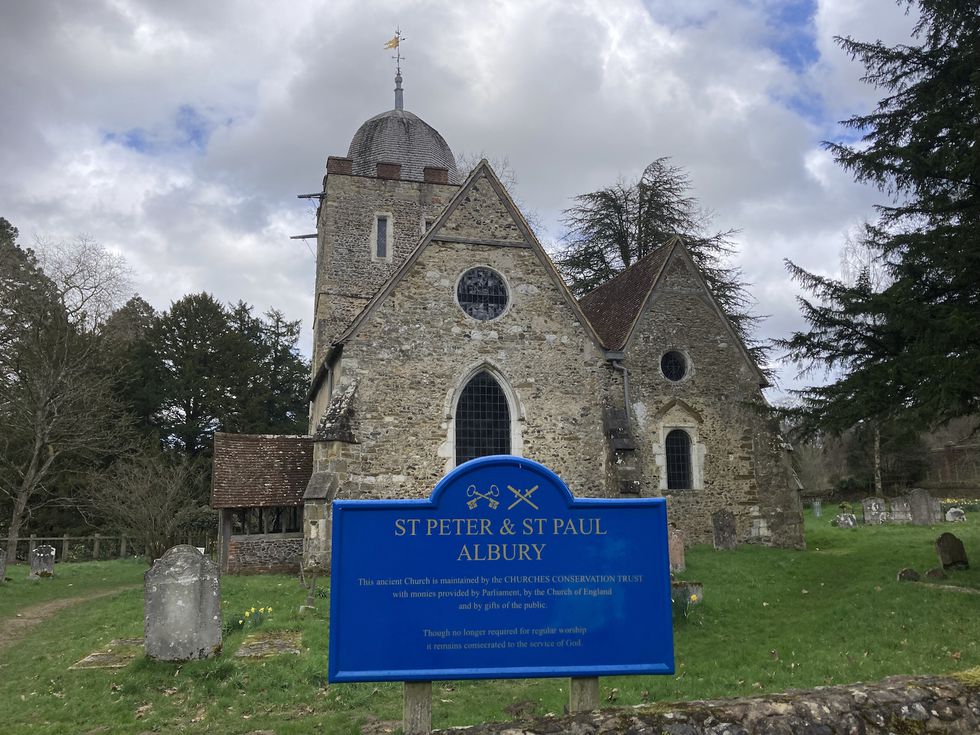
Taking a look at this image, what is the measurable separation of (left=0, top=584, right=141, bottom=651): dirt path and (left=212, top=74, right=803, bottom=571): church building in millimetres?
3374

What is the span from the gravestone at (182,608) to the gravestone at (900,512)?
79.3 feet

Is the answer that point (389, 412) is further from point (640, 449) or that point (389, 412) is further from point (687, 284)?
point (687, 284)

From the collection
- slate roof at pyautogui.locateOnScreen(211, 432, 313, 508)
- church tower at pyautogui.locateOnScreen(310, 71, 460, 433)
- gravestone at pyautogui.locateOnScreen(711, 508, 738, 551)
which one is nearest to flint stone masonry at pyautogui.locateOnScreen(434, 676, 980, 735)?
gravestone at pyautogui.locateOnScreen(711, 508, 738, 551)

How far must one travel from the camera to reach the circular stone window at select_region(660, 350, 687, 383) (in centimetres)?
1950

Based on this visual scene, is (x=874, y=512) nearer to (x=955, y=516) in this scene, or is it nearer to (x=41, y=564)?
(x=955, y=516)

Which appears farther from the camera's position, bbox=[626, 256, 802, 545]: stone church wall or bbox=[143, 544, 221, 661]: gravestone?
bbox=[626, 256, 802, 545]: stone church wall

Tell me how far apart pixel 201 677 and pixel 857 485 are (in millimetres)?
36769

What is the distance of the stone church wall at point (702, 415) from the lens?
18.8m

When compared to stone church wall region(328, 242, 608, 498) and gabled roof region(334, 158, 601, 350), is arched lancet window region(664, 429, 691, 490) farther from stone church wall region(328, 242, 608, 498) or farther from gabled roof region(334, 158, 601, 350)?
gabled roof region(334, 158, 601, 350)

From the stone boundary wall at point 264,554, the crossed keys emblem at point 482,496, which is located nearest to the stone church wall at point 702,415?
the stone boundary wall at point 264,554

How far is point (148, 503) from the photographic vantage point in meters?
23.1

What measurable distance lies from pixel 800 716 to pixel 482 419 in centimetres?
1343

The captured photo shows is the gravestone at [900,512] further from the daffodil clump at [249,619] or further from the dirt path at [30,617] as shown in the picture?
the dirt path at [30,617]

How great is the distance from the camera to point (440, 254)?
1795cm
